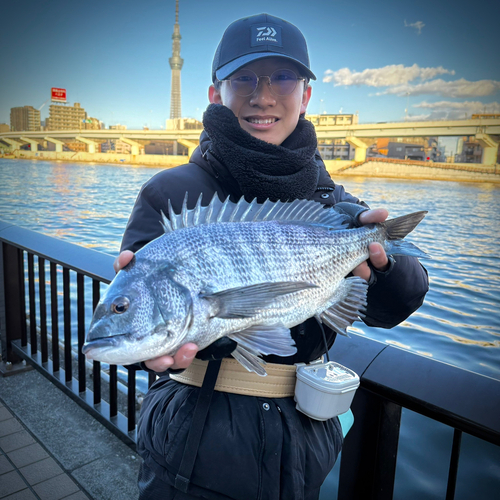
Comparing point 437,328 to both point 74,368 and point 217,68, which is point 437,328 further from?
point 217,68

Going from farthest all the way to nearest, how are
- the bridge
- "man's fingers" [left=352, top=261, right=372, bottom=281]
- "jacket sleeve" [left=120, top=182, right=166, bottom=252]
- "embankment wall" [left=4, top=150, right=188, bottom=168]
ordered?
"embankment wall" [left=4, top=150, right=188, bottom=168], the bridge, "man's fingers" [left=352, top=261, right=372, bottom=281], "jacket sleeve" [left=120, top=182, right=166, bottom=252]

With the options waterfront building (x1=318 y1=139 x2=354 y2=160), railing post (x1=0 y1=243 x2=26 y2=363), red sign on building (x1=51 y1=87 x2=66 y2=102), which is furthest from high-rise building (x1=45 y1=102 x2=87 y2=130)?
railing post (x1=0 y1=243 x2=26 y2=363)

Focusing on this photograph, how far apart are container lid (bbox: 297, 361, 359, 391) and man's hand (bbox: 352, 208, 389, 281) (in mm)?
446

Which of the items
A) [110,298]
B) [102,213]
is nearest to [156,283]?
[110,298]

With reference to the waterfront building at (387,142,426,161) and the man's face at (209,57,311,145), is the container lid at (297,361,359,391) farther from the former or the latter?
the waterfront building at (387,142,426,161)

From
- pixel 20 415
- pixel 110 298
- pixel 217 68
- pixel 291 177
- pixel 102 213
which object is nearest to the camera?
pixel 110 298

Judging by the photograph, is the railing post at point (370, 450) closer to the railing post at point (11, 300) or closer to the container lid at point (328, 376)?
the container lid at point (328, 376)

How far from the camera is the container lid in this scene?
165cm

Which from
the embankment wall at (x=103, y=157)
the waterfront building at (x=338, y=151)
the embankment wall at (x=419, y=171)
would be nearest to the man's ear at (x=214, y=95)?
the embankment wall at (x=419, y=171)

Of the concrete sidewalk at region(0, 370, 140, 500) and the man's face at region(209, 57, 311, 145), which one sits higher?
the man's face at region(209, 57, 311, 145)

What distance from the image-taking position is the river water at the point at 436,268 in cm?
596

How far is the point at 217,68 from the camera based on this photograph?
6.97 feet

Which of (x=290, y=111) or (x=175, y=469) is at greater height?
(x=290, y=111)

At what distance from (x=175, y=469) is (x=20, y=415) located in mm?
2783
